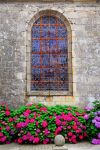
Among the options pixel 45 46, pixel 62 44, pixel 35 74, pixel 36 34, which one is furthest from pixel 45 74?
pixel 36 34

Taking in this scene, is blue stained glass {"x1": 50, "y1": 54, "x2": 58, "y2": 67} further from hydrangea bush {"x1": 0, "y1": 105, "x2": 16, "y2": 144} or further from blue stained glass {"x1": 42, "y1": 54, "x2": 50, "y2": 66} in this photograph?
hydrangea bush {"x1": 0, "y1": 105, "x2": 16, "y2": 144}

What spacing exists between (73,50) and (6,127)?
336cm

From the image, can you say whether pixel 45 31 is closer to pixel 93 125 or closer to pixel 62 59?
pixel 62 59

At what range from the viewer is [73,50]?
9586 millimetres

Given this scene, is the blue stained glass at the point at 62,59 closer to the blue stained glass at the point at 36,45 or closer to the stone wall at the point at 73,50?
the stone wall at the point at 73,50

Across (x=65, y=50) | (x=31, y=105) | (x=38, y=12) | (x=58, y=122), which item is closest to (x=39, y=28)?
(x=38, y=12)

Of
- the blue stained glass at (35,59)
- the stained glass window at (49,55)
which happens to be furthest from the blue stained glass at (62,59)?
the blue stained glass at (35,59)

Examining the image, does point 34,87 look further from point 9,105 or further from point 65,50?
point 65,50

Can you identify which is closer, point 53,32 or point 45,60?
point 45,60

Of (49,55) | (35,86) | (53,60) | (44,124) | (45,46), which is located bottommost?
(44,124)

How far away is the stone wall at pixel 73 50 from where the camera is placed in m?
9.33

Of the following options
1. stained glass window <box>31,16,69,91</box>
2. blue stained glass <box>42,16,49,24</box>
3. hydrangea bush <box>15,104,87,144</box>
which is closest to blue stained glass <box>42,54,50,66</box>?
stained glass window <box>31,16,69,91</box>

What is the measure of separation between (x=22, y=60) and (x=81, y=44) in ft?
6.67

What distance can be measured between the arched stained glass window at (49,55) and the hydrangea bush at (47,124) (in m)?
1.07
